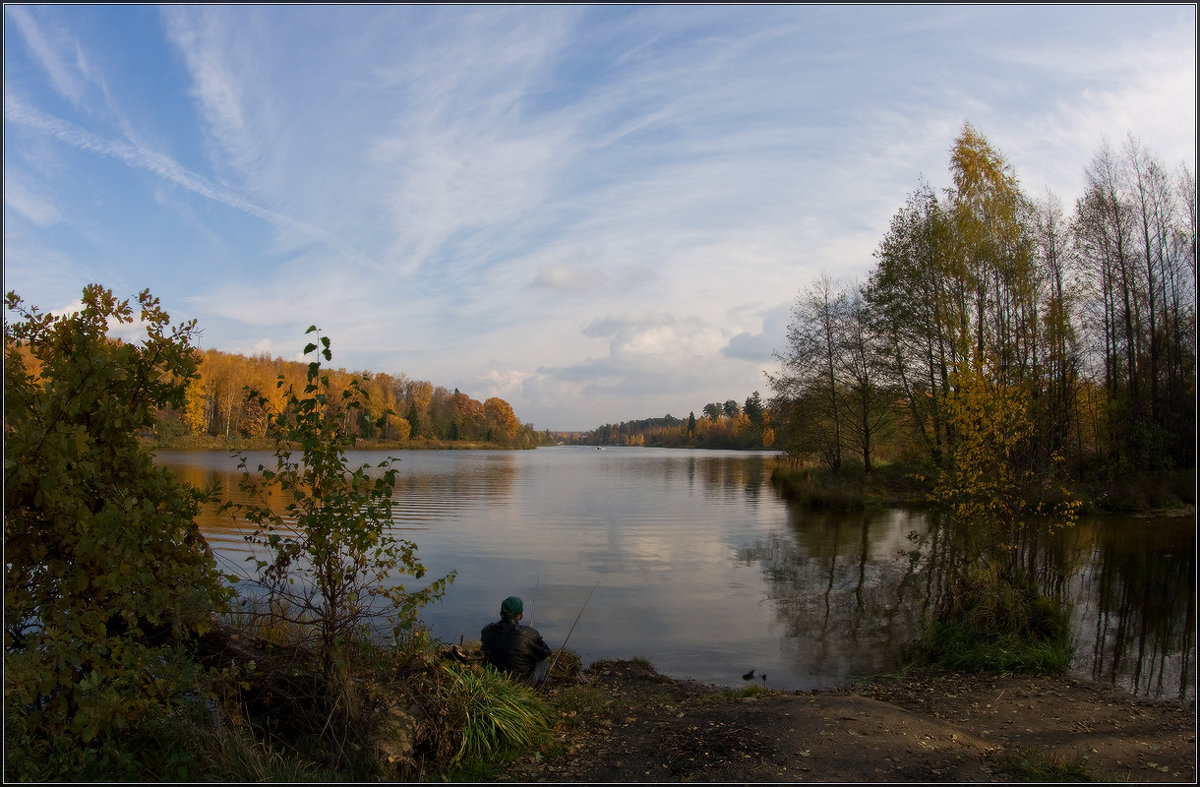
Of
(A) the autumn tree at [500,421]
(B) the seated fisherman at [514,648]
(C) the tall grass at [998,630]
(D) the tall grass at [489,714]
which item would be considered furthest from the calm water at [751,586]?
(A) the autumn tree at [500,421]

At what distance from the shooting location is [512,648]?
7.57 m

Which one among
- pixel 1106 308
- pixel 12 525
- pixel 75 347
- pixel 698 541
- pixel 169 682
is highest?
pixel 1106 308

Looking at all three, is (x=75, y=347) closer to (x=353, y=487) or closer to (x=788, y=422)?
(x=353, y=487)

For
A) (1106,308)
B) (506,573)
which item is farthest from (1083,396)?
(506,573)

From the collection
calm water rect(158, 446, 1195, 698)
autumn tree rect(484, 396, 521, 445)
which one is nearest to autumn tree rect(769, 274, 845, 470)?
calm water rect(158, 446, 1195, 698)

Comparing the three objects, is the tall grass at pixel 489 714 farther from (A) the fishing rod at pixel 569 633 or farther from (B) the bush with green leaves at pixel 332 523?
(A) the fishing rod at pixel 569 633

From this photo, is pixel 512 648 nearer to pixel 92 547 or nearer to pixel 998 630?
pixel 92 547

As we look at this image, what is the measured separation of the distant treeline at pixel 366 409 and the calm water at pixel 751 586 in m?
5.90

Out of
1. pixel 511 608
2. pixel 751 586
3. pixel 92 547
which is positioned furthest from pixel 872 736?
pixel 751 586

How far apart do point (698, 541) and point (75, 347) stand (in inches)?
697

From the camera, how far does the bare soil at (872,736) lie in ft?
17.1

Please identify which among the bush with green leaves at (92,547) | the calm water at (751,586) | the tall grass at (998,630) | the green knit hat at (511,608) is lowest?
the calm water at (751,586)

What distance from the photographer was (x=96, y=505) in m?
5.23

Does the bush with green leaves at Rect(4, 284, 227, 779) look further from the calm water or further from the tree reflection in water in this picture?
the tree reflection in water
